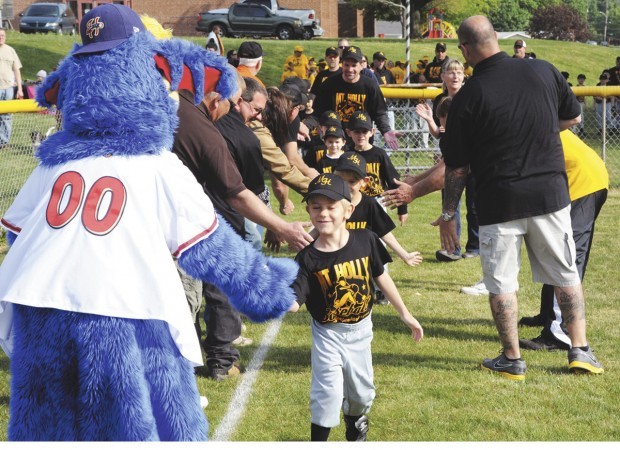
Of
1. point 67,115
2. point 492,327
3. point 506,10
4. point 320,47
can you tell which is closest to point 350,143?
point 492,327

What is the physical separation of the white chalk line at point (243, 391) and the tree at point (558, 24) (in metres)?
93.5

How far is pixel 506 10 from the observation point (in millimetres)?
121688

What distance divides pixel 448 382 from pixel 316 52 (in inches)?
1323

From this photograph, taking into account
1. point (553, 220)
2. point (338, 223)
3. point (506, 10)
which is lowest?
point (506, 10)

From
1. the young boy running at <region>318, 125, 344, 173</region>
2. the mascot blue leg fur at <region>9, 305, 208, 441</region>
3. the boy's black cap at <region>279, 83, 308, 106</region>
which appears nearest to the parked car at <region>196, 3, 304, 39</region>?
the boy's black cap at <region>279, 83, 308, 106</region>

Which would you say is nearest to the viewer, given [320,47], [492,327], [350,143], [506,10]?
[492,327]

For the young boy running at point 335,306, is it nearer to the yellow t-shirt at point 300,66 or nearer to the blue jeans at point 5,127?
the blue jeans at point 5,127

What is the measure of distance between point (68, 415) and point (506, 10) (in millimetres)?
124974

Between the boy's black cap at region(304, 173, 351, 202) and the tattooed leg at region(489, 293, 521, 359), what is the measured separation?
1756 millimetres

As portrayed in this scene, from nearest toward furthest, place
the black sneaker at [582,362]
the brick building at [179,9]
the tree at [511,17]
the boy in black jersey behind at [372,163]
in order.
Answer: the black sneaker at [582,362], the boy in black jersey behind at [372,163], the brick building at [179,9], the tree at [511,17]

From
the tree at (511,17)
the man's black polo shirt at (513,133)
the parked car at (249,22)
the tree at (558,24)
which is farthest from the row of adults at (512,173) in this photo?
the tree at (511,17)

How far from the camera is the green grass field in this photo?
5.30 metres

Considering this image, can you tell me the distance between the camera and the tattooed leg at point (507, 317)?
6.05 meters
